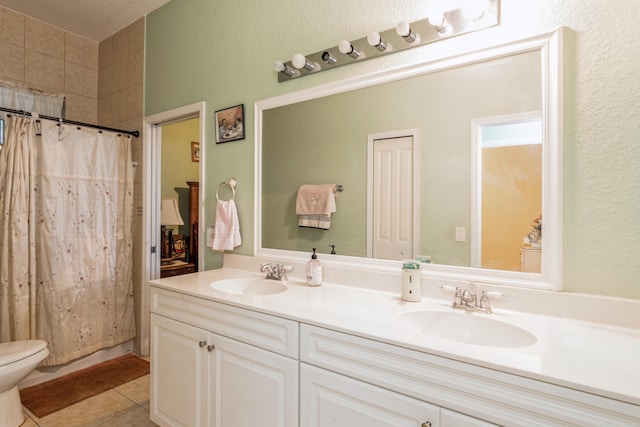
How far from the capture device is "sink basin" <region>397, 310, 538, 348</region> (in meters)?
1.12

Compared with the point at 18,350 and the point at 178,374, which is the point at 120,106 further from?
the point at 178,374

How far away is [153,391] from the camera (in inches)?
68.8

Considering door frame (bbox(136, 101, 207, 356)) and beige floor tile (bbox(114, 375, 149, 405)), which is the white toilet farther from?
door frame (bbox(136, 101, 207, 356))

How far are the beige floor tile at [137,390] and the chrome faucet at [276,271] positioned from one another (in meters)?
1.19

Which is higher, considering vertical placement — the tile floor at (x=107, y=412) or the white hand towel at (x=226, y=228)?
the white hand towel at (x=226, y=228)

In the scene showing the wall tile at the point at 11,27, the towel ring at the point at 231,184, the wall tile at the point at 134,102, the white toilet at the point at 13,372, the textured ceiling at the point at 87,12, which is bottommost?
the white toilet at the point at 13,372

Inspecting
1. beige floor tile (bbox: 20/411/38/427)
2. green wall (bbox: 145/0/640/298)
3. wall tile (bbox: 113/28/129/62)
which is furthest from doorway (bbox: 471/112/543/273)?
wall tile (bbox: 113/28/129/62)

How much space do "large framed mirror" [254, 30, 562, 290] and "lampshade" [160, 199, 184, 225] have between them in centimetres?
200

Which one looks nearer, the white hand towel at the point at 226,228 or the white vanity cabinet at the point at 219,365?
the white vanity cabinet at the point at 219,365

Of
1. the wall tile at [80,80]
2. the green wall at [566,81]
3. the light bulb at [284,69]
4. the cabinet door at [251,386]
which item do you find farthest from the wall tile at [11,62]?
the cabinet door at [251,386]

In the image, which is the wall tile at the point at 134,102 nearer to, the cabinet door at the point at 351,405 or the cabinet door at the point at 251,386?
the cabinet door at the point at 251,386

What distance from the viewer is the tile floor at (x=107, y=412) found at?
1.88 m

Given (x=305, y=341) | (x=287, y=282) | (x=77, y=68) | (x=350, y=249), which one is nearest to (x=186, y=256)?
(x=77, y=68)

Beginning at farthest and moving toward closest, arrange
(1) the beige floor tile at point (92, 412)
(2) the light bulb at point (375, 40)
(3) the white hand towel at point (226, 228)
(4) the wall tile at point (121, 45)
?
(4) the wall tile at point (121, 45) → (3) the white hand towel at point (226, 228) → (1) the beige floor tile at point (92, 412) → (2) the light bulb at point (375, 40)
